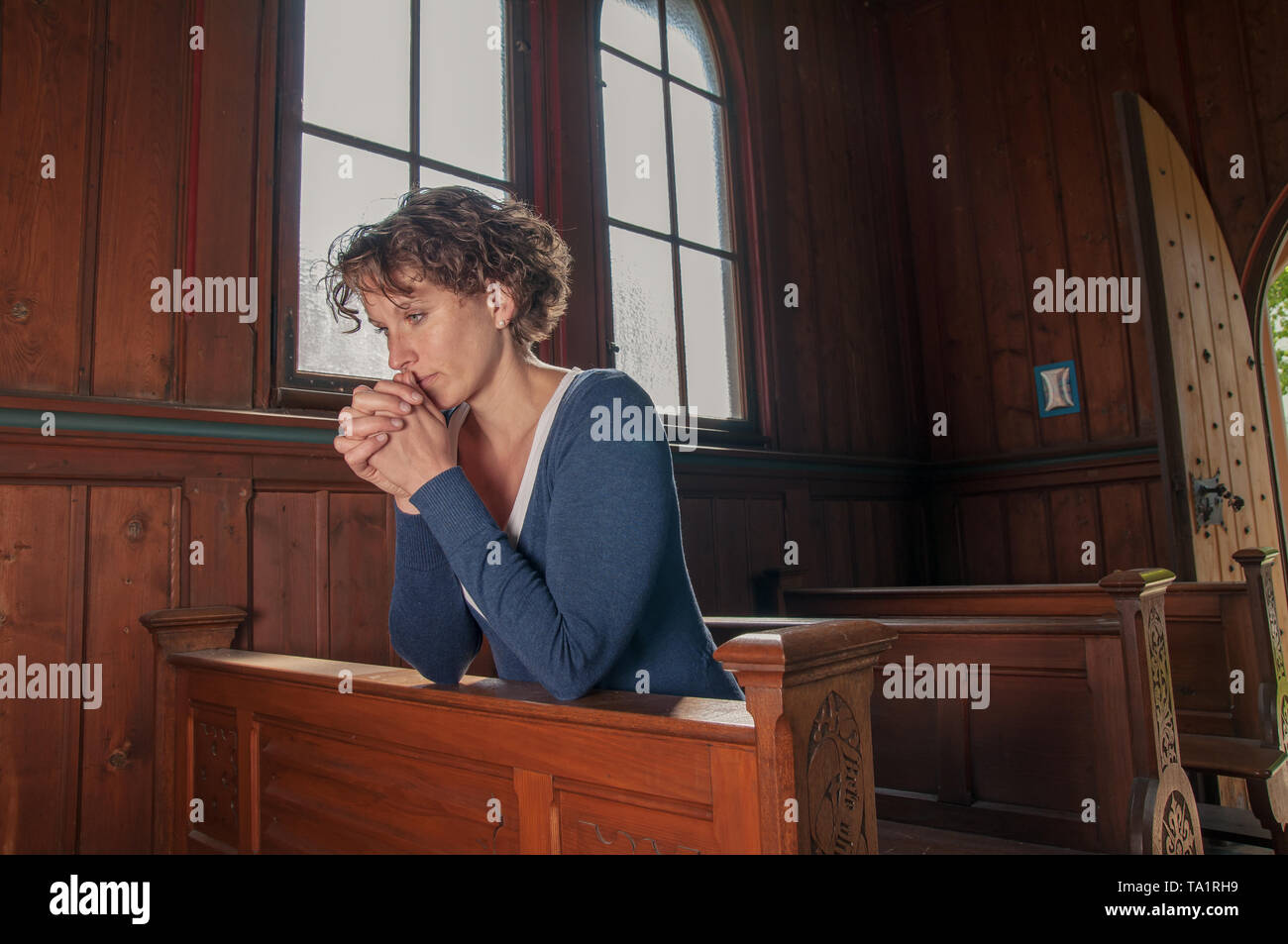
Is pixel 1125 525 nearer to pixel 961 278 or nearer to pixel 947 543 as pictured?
pixel 947 543

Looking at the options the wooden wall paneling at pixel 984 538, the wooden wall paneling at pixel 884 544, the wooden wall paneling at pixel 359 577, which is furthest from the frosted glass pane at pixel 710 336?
the wooden wall paneling at pixel 984 538

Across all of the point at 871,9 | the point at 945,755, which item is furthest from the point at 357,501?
the point at 871,9

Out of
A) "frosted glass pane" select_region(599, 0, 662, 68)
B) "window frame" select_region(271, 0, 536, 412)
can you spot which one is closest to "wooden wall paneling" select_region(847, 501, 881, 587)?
"frosted glass pane" select_region(599, 0, 662, 68)

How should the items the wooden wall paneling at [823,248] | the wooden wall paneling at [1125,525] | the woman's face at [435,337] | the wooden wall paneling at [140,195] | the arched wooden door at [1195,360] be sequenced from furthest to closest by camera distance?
the wooden wall paneling at [823,248] → the wooden wall paneling at [1125,525] → the arched wooden door at [1195,360] → the wooden wall paneling at [140,195] → the woman's face at [435,337]

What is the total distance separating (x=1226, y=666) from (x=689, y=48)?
3.34m

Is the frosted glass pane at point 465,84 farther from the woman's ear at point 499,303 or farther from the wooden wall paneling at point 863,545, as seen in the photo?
the wooden wall paneling at point 863,545

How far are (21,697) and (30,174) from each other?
1162mm

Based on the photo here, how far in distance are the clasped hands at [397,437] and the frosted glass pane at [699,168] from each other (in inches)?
111

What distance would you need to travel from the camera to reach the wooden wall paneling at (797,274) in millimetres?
4160

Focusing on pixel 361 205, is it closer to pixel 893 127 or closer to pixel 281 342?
pixel 281 342

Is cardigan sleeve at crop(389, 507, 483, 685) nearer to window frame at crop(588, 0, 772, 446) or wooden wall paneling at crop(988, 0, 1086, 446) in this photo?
window frame at crop(588, 0, 772, 446)

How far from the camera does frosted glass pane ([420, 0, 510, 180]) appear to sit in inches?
112

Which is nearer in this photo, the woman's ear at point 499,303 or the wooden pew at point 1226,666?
the woman's ear at point 499,303

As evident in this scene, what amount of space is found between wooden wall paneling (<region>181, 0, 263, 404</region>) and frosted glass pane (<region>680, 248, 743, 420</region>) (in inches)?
73.9
